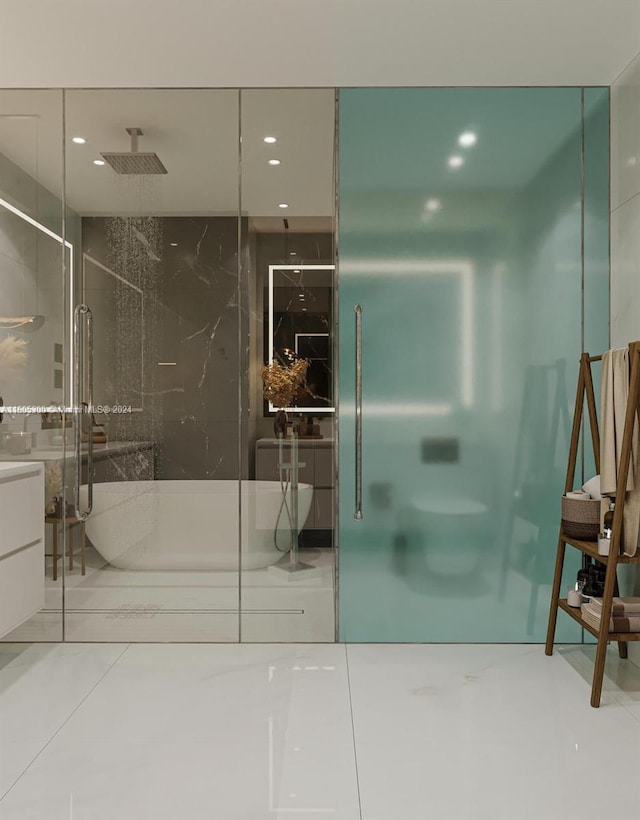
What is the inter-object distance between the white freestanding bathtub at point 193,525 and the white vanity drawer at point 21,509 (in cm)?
25

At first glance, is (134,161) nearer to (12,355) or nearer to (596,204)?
(12,355)

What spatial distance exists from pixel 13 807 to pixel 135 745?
427 mm

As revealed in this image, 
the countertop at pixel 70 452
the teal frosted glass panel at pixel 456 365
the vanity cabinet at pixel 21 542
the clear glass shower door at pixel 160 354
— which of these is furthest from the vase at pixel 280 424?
the vanity cabinet at pixel 21 542

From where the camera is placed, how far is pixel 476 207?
329 centimetres

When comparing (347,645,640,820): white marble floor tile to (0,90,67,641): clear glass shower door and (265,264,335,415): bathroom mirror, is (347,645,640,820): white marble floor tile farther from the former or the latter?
(0,90,67,641): clear glass shower door

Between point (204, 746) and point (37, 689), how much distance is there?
0.88 m

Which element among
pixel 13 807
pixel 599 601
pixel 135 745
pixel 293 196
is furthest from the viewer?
pixel 293 196

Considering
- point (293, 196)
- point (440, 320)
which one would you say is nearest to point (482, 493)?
point (440, 320)

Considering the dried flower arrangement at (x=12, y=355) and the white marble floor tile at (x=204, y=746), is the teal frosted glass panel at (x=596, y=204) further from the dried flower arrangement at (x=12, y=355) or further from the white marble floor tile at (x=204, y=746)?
the dried flower arrangement at (x=12, y=355)

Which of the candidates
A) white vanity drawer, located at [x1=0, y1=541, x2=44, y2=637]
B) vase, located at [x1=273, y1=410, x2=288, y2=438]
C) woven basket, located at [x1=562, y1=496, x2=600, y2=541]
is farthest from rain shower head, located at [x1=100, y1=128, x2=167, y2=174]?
woven basket, located at [x1=562, y1=496, x2=600, y2=541]

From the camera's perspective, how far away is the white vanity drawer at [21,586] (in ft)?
9.35

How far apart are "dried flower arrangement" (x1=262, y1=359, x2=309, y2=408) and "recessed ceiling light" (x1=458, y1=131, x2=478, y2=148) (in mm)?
1274

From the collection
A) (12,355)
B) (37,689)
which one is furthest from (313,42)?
(37,689)

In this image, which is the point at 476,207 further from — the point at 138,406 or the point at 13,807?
the point at 13,807
